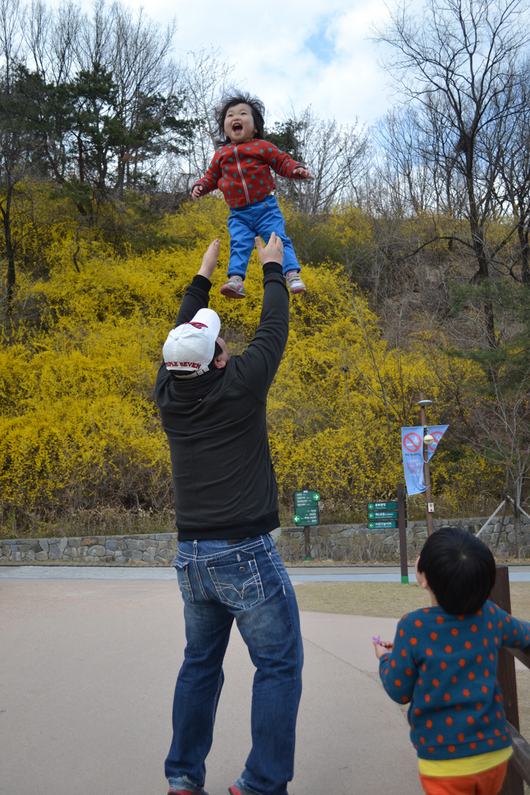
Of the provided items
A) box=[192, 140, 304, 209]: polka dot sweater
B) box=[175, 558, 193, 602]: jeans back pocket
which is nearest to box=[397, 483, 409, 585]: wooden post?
box=[192, 140, 304, 209]: polka dot sweater

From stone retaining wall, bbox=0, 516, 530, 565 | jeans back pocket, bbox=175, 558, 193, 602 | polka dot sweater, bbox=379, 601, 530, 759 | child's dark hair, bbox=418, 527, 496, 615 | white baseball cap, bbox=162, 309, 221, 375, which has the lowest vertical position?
stone retaining wall, bbox=0, 516, 530, 565

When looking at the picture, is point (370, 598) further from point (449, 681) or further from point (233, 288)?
point (449, 681)

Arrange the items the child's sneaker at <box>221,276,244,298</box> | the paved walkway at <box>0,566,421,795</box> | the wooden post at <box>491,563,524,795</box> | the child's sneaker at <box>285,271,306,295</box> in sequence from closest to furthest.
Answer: the wooden post at <box>491,563,524,795</box>
the paved walkway at <box>0,566,421,795</box>
the child's sneaker at <box>221,276,244,298</box>
the child's sneaker at <box>285,271,306,295</box>

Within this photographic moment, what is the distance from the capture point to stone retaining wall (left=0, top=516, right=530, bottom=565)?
13211 millimetres

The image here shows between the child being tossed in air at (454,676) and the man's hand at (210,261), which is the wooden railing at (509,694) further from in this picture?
the man's hand at (210,261)

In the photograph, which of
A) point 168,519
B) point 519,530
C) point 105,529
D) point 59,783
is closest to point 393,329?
point 519,530

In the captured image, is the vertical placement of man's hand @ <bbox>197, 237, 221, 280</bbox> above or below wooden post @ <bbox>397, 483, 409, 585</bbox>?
above

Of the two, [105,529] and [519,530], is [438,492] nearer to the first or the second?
[519,530]

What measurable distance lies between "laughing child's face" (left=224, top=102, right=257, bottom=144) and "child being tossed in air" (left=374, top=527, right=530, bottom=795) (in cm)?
257

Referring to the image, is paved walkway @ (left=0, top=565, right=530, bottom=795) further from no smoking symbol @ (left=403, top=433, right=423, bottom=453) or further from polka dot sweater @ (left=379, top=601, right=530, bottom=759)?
no smoking symbol @ (left=403, top=433, right=423, bottom=453)

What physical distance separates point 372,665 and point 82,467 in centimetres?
1132

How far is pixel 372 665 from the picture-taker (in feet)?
14.3

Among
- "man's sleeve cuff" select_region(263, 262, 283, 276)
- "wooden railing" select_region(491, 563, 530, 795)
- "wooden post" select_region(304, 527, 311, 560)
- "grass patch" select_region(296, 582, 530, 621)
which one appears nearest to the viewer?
"wooden railing" select_region(491, 563, 530, 795)

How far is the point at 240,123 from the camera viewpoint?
11.5ft
